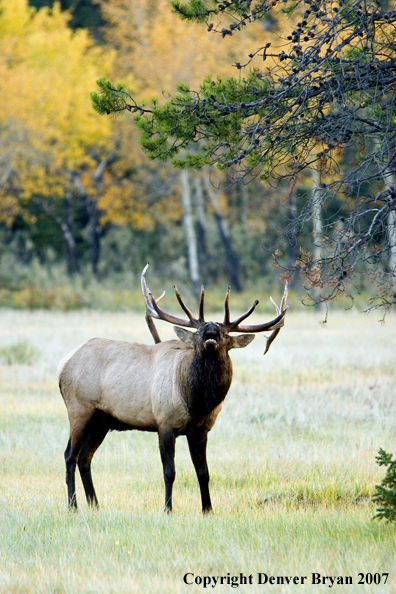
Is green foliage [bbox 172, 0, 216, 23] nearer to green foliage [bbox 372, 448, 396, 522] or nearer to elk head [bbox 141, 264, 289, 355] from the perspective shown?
elk head [bbox 141, 264, 289, 355]

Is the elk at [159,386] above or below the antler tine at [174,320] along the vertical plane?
below

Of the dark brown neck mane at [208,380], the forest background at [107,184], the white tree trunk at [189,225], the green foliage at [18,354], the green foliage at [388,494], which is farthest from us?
the white tree trunk at [189,225]

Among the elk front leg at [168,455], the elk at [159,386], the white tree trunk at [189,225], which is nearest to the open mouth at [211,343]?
the elk at [159,386]

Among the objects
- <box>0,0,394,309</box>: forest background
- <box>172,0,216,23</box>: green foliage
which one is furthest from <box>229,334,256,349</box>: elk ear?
<box>0,0,394,309</box>: forest background

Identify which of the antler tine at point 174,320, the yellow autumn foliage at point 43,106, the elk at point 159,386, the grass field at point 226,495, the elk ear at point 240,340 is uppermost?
the yellow autumn foliage at point 43,106

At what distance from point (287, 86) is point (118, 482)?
13.5 ft

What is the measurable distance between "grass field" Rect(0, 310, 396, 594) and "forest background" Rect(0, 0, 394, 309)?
15.5 metres

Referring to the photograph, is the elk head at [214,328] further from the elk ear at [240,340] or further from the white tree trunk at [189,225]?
the white tree trunk at [189,225]

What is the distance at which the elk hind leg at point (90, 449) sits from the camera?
22.7ft

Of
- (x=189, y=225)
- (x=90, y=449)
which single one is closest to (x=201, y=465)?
(x=90, y=449)

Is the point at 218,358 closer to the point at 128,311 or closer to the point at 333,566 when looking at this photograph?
the point at 333,566

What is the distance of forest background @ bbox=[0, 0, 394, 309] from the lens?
29.3 meters

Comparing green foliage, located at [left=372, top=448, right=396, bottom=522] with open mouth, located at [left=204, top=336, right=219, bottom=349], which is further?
open mouth, located at [left=204, top=336, right=219, bottom=349]

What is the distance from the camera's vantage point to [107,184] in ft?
109
